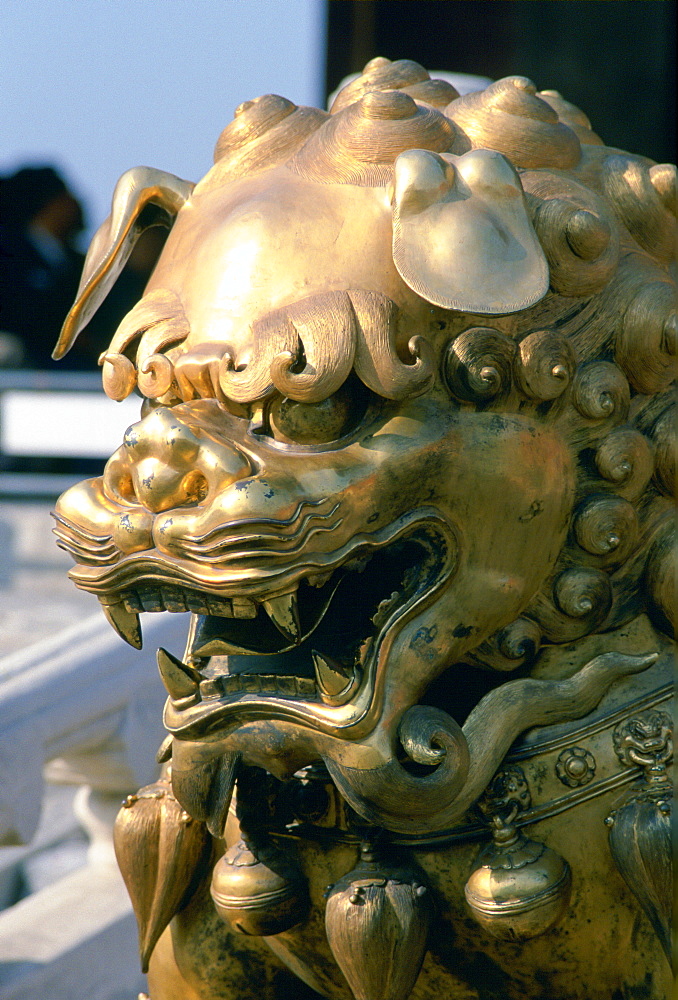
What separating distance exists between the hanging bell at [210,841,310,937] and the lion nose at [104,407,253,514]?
0.35 meters

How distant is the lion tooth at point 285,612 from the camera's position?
3.06ft

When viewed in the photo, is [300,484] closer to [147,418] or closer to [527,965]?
[147,418]

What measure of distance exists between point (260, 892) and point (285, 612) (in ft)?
0.94

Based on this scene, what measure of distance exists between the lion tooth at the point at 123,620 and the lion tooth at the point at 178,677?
0.03 meters

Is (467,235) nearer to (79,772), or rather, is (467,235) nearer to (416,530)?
(416,530)

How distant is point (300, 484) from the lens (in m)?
0.92

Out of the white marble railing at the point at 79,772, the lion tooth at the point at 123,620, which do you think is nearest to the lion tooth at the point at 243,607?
the lion tooth at the point at 123,620

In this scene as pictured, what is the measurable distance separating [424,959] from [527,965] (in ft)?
0.29

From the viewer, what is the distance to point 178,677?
1015mm

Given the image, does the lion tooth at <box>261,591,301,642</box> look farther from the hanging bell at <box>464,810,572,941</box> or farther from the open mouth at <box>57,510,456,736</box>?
the hanging bell at <box>464,810,572,941</box>

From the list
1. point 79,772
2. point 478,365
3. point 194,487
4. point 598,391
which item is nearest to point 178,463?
point 194,487

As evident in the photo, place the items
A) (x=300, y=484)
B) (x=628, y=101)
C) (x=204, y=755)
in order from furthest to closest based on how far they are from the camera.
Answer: (x=628, y=101), (x=204, y=755), (x=300, y=484)

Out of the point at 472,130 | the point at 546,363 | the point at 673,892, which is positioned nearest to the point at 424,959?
the point at 673,892

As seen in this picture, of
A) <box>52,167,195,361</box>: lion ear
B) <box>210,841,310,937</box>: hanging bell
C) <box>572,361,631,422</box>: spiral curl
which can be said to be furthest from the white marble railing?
<box>572,361,631,422</box>: spiral curl
